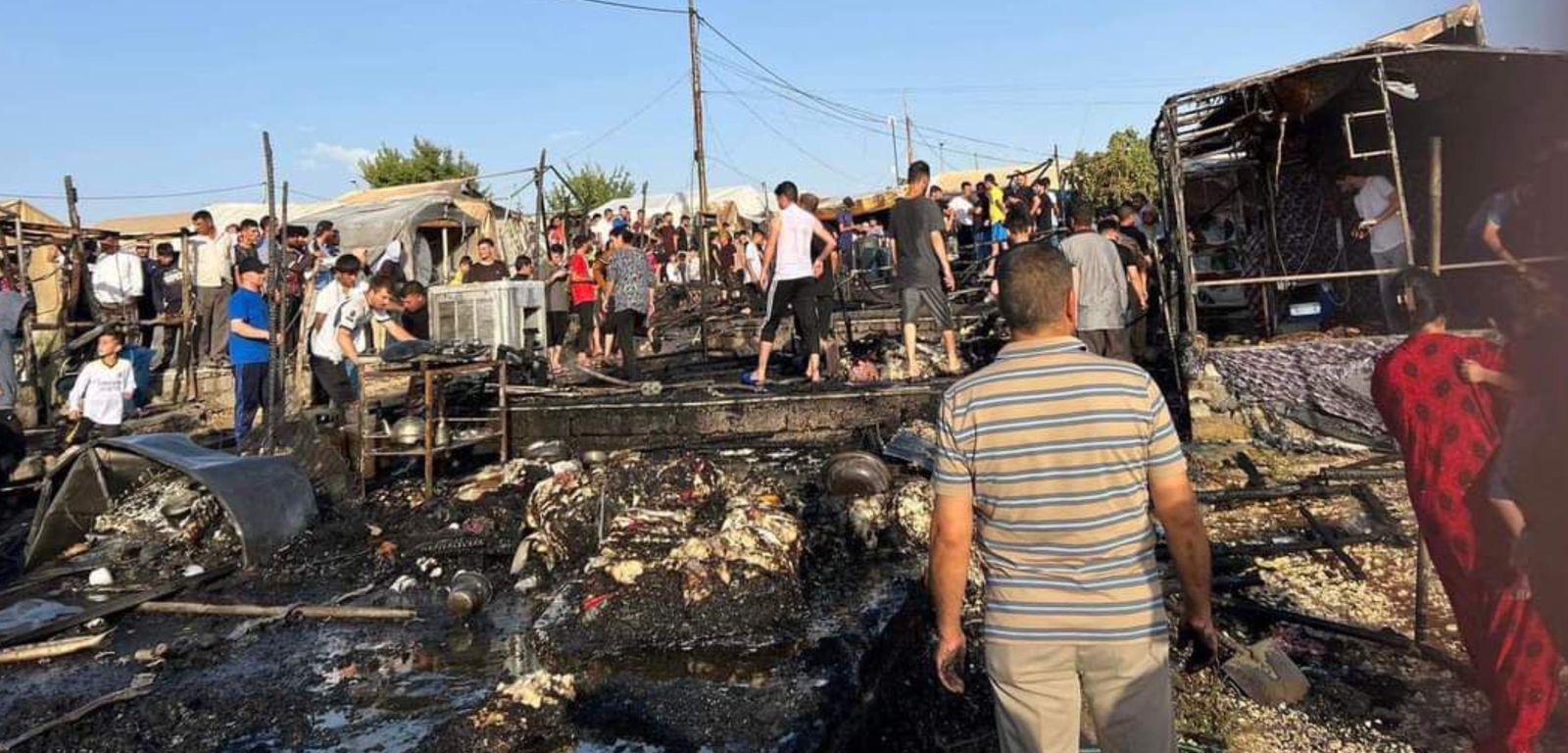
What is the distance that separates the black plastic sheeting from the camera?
668cm

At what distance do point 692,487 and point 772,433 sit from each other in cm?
224

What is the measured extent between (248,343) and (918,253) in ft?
19.7

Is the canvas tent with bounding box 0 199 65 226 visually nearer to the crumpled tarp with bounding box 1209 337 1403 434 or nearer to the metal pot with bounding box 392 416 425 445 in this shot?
the metal pot with bounding box 392 416 425 445

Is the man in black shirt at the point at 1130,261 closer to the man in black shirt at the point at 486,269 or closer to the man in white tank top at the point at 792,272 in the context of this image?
the man in white tank top at the point at 792,272

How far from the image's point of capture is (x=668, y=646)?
14.5 ft

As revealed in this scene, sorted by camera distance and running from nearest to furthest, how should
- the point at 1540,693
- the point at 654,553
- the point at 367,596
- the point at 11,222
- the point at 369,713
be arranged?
1. the point at 1540,693
2. the point at 369,713
3. the point at 654,553
4. the point at 367,596
5. the point at 11,222

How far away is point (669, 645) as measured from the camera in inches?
174

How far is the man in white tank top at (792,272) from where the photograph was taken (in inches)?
346

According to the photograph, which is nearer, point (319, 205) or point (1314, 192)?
point (1314, 192)

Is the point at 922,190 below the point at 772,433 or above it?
above

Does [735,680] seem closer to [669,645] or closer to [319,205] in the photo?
[669,645]

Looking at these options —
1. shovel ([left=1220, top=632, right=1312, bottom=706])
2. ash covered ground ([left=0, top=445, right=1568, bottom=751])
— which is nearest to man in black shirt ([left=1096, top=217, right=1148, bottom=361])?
ash covered ground ([left=0, top=445, right=1568, bottom=751])

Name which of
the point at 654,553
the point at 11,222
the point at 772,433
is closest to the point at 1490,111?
the point at 772,433

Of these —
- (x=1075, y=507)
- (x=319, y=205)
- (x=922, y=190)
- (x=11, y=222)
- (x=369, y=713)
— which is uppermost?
(x=319, y=205)
